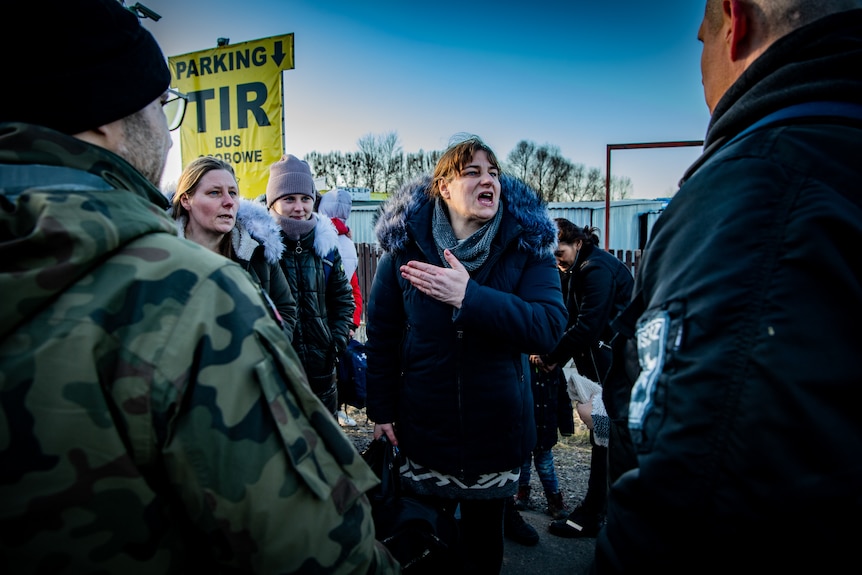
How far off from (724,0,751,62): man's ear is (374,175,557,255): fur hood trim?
1.22 meters

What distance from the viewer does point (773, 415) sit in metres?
0.78

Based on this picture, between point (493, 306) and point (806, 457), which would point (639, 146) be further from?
point (806, 457)

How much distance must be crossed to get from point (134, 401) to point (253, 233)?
2636mm

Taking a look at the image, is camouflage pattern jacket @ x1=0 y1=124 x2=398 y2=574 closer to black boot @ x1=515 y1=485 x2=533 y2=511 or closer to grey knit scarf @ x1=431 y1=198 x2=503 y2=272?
grey knit scarf @ x1=431 y1=198 x2=503 y2=272

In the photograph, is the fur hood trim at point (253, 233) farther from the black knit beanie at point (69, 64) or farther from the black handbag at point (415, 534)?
the black knit beanie at point (69, 64)

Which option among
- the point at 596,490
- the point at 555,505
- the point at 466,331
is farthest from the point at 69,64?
the point at 555,505

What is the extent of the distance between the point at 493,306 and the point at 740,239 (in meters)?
1.29

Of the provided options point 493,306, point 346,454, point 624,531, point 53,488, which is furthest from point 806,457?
point 493,306

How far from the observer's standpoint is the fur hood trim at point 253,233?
3.18 m

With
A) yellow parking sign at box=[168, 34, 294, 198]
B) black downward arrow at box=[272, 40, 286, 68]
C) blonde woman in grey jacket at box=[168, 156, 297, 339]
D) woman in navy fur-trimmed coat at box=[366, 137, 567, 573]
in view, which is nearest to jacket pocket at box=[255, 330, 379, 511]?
woman in navy fur-trimmed coat at box=[366, 137, 567, 573]

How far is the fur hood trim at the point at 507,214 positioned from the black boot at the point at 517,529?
206cm

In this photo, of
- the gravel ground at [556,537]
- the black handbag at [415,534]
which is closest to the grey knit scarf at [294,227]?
the gravel ground at [556,537]

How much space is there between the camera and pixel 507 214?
2.39 m

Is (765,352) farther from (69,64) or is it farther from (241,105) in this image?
(241,105)
